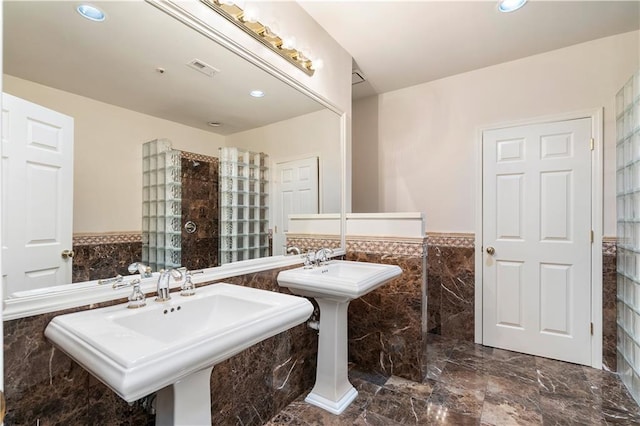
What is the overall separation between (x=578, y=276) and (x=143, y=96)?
10.4ft

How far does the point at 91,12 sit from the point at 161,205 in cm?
74

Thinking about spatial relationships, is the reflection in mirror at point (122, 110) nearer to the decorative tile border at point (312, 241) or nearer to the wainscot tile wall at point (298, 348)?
the wainscot tile wall at point (298, 348)

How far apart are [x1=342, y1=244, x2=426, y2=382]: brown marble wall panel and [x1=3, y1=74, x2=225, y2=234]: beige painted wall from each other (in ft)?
5.48

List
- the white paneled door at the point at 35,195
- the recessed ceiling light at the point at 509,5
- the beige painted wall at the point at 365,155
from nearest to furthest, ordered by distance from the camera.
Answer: the white paneled door at the point at 35,195 < the recessed ceiling light at the point at 509,5 < the beige painted wall at the point at 365,155

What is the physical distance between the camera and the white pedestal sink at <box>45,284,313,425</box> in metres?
0.73

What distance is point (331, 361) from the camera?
1.90m

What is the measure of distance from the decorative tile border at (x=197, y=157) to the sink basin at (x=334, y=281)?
74 centimetres

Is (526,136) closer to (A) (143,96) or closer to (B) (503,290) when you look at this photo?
(B) (503,290)

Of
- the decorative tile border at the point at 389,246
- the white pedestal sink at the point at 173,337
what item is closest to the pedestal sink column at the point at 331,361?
the decorative tile border at the point at 389,246

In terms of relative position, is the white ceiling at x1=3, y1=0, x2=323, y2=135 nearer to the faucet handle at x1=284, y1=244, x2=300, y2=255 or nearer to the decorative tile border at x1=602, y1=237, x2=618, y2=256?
the faucet handle at x1=284, y1=244, x2=300, y2=255

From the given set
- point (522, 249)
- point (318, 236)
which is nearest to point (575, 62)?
point (522, 249)

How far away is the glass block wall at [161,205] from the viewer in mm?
1263

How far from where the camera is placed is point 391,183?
3268mm

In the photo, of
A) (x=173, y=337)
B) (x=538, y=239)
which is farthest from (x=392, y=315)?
(x=173, y=337)
